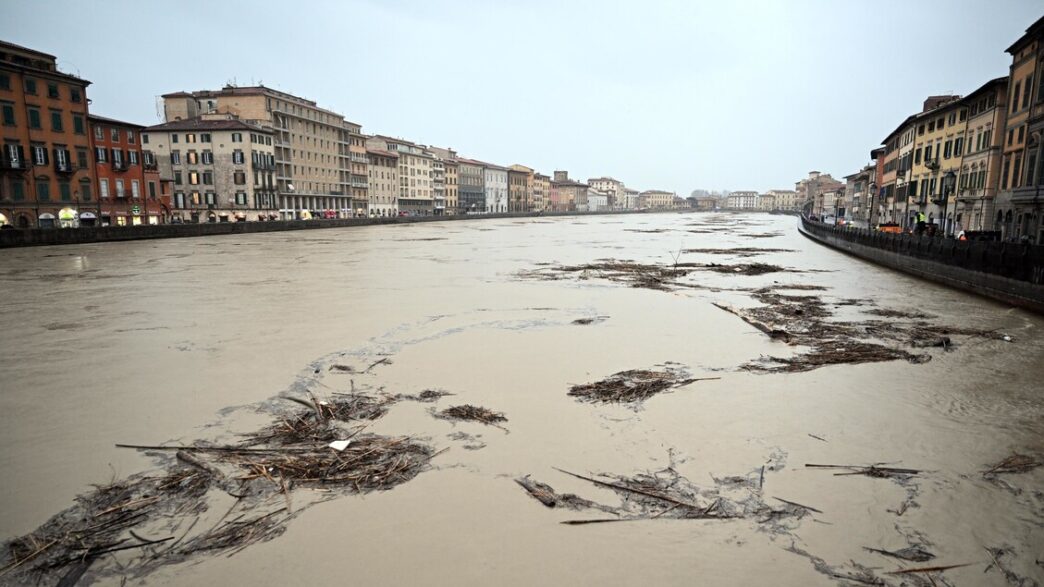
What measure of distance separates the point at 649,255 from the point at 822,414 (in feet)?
100.0

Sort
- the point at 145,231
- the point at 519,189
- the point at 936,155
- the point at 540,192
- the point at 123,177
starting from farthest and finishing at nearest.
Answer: the point at 540,192 → the point at 519,189 → the point at 123,177 → the point at 936,155 → the point at 145,231

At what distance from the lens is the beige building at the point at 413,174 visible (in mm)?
118812

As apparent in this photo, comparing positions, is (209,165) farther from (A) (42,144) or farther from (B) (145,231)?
(B) (145,231)

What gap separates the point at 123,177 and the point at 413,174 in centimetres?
6821

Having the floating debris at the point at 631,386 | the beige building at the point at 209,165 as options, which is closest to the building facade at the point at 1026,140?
the floating debris at the point at 631,386

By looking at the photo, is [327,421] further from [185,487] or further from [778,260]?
[778,260]

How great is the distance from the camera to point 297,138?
89.2 metres

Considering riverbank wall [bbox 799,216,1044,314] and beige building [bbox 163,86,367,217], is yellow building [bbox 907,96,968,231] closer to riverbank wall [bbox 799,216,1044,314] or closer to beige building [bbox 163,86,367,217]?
riverbank wall [bbox 799,216,1044,314]

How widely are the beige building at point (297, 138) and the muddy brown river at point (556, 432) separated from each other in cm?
7263

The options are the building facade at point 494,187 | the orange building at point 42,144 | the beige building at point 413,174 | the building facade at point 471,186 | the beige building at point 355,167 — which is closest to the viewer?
the orange building at point 42,144

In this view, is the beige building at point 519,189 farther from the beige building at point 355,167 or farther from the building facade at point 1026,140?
the building facade at point 1026,140

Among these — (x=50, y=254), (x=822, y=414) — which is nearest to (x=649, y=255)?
(x=822, y=414)

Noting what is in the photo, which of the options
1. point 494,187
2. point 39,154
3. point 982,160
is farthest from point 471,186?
point 982,160

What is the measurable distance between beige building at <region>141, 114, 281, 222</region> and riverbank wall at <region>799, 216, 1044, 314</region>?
233ft
